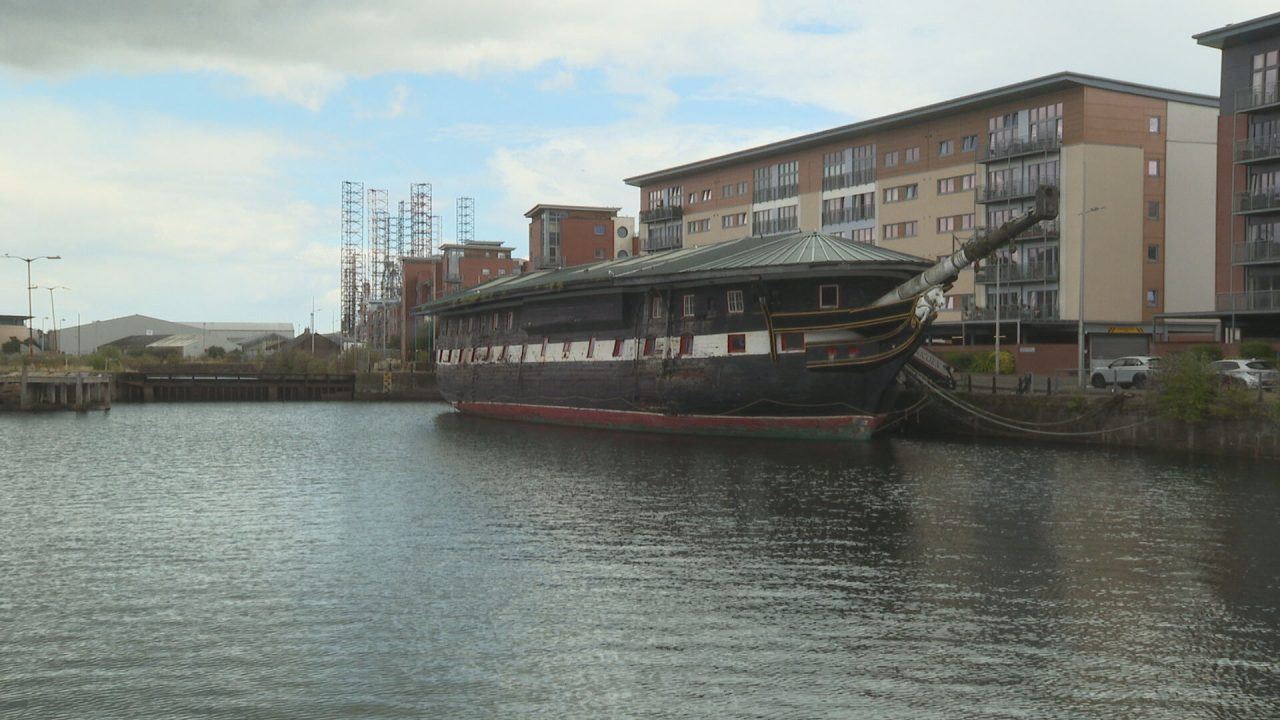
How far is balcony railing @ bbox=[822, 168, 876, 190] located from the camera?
7850cm

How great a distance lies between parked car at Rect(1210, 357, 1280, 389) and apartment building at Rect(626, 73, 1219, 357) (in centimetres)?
1819

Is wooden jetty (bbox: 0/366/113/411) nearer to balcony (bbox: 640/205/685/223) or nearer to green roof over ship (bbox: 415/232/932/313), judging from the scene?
green roof over ship (bbox: 415/232/932/313)

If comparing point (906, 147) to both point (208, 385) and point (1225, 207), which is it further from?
point (208, 385)

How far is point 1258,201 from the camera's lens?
55.5 meters

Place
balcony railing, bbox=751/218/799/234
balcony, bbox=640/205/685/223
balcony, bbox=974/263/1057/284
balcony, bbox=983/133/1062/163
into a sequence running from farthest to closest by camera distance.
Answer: balcony, bbox=640/205/685/223 < balcony railing, bbox=751/218/799/234 < balcony, bbox=974/263/1057/284 < balcony, bbox=983/133/1062/163

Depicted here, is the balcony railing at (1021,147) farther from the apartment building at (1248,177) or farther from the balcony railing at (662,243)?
the balcony railing at (662,243)

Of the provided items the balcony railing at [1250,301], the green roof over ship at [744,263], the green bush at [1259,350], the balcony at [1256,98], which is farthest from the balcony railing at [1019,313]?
the green roof over ship at [744,263]

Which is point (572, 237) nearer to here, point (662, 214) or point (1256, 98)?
point (662, 214)

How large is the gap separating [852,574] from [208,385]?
283 feet

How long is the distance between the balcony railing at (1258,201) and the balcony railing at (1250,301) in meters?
4.24

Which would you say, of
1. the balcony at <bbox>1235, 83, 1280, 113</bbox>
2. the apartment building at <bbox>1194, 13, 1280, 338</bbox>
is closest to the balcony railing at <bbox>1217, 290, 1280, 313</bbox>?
the apartment building at <bbox>1194, 13, 1280, 338</bbox>

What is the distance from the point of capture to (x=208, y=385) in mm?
93438

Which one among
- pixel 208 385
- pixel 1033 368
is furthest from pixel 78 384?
pixel 1033 368

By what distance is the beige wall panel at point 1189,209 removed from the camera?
67.1 m
